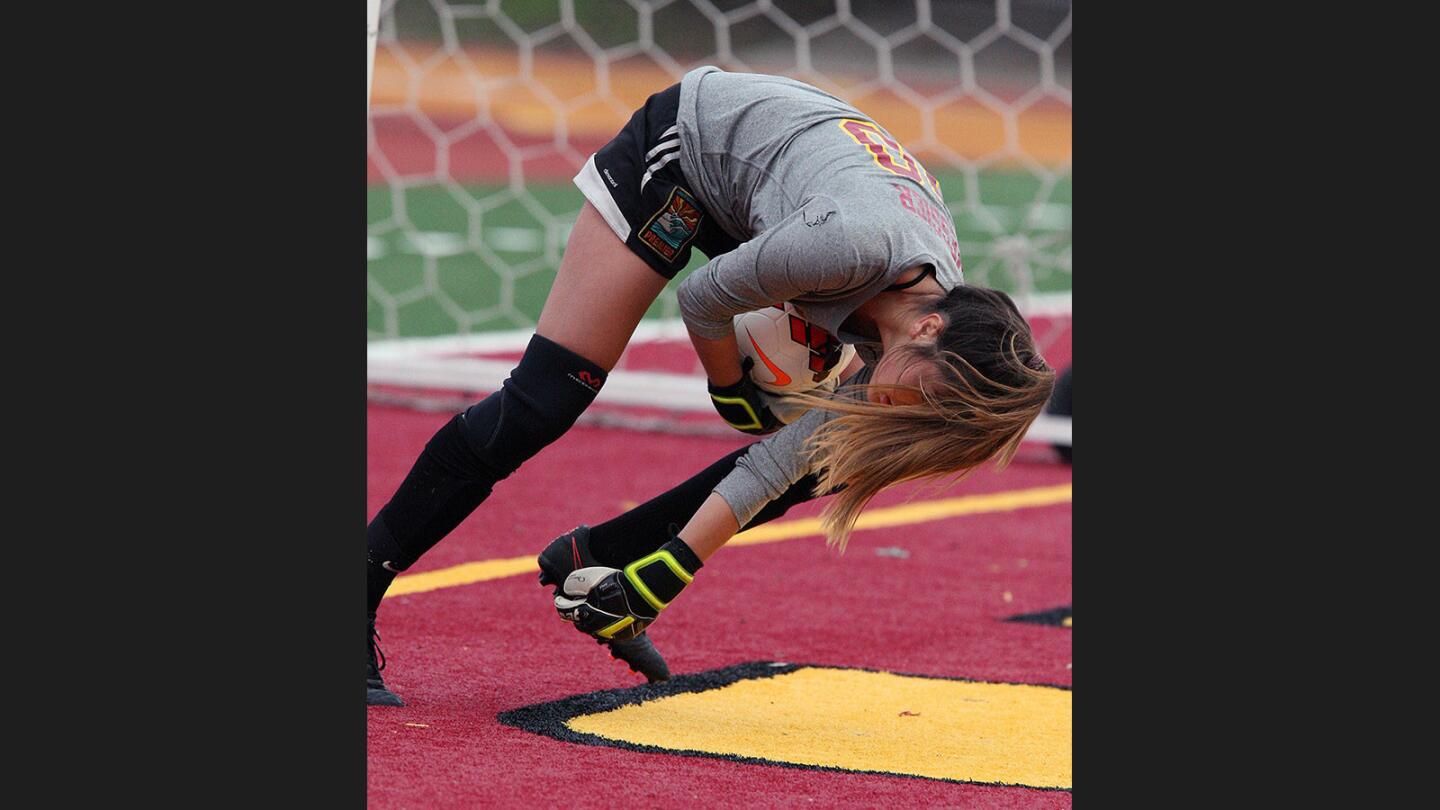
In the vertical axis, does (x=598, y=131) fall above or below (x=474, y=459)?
below

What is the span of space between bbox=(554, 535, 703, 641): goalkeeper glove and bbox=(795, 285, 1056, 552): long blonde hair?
0.31m

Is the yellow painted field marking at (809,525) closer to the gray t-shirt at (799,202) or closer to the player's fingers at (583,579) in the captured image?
the player's fingers at (583,579)

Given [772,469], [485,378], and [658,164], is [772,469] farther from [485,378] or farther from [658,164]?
[485,378]

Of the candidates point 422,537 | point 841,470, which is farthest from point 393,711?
point 841,470

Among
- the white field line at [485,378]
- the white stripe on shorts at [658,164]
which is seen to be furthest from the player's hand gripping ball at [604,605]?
the white field line at [485,378]

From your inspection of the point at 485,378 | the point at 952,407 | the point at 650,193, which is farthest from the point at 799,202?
the point at 485,378

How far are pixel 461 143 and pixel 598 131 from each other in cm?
183

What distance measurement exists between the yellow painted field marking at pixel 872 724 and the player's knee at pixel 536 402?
525 millimetres

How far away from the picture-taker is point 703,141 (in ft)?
10.1

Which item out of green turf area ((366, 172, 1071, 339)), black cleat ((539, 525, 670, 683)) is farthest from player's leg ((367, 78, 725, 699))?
green turf area ((366, 172, 1071, 339))

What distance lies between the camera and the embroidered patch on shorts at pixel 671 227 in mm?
3047

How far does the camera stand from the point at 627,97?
845 centimetres

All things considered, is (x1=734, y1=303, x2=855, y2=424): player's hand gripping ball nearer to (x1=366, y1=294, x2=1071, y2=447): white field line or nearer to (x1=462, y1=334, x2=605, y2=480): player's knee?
(x1=462, y1=334, x2=605, y2=480): player's knee

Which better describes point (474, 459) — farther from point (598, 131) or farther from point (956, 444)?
point (598, 131)
